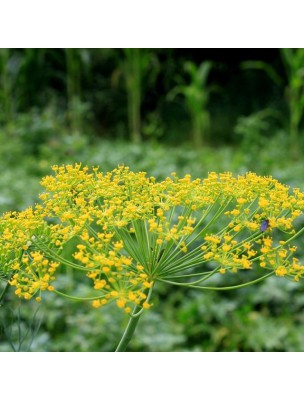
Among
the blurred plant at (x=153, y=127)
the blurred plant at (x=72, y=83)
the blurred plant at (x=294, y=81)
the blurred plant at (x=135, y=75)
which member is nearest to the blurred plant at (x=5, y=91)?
the blurred plant at (x=72, y=83)

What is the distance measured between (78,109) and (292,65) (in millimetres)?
1190

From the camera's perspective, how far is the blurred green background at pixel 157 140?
166cm

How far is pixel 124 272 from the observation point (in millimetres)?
473

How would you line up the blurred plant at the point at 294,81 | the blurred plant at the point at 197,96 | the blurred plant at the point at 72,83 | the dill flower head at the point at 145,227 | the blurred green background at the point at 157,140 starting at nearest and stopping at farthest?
the dill flower head at the point at 145,227 → the blurred green background at the point at 157,140 → the blurred plant at the point at 294,81 → the blurred plant at the point at 197,96 → the blurred plant at the point at 72,83

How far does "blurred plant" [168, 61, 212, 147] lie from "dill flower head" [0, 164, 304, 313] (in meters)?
2.59

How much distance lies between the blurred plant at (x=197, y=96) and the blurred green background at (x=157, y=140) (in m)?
0.01

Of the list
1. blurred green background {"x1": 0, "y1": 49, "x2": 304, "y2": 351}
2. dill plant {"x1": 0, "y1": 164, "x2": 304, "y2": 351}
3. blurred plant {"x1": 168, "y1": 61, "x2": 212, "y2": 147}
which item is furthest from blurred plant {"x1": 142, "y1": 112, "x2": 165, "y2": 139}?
dill plant {"x1": 0, "y1": 164, "x2": 304, "y2": 351}

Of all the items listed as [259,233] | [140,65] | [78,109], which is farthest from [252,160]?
[259,233]

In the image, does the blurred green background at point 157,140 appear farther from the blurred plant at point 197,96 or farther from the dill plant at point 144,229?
the dill plant at point 144,229

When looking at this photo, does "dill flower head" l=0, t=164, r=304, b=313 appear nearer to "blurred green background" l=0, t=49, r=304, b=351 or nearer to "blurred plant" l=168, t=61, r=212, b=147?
"blurred green background" l=0, t=49, r=304, b=351

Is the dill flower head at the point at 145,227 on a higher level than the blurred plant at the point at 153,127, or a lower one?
higher
